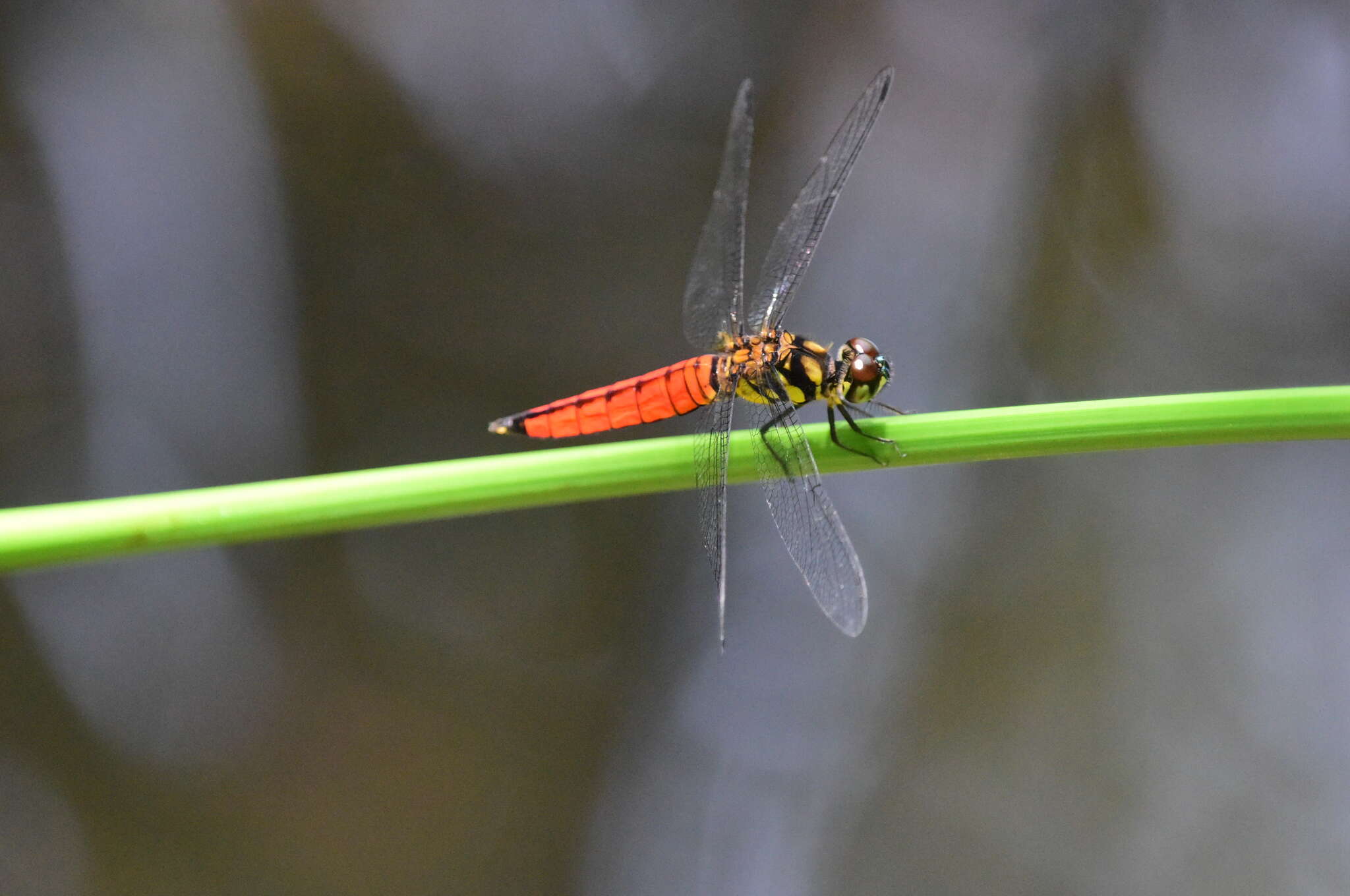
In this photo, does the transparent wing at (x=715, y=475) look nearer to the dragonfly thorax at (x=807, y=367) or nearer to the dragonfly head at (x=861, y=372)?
the dragonfly thorax at (x=807, y=367)

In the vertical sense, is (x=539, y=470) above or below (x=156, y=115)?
below

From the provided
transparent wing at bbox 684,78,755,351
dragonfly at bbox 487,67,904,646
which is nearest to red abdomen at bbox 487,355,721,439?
dragonfly at bbox 487,67,904,646

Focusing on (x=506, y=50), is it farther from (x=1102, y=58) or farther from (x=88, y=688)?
(x=88, y=688)

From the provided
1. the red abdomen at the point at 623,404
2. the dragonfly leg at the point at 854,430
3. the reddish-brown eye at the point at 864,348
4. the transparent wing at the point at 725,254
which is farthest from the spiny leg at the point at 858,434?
the transparent wing at the point at 725,254

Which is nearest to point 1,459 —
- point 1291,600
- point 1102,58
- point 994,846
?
point 994,846

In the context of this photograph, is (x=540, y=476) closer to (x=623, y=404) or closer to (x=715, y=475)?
(x=715, y=475)

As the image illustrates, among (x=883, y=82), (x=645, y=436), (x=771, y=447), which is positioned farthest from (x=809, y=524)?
(x=645, y=436)
